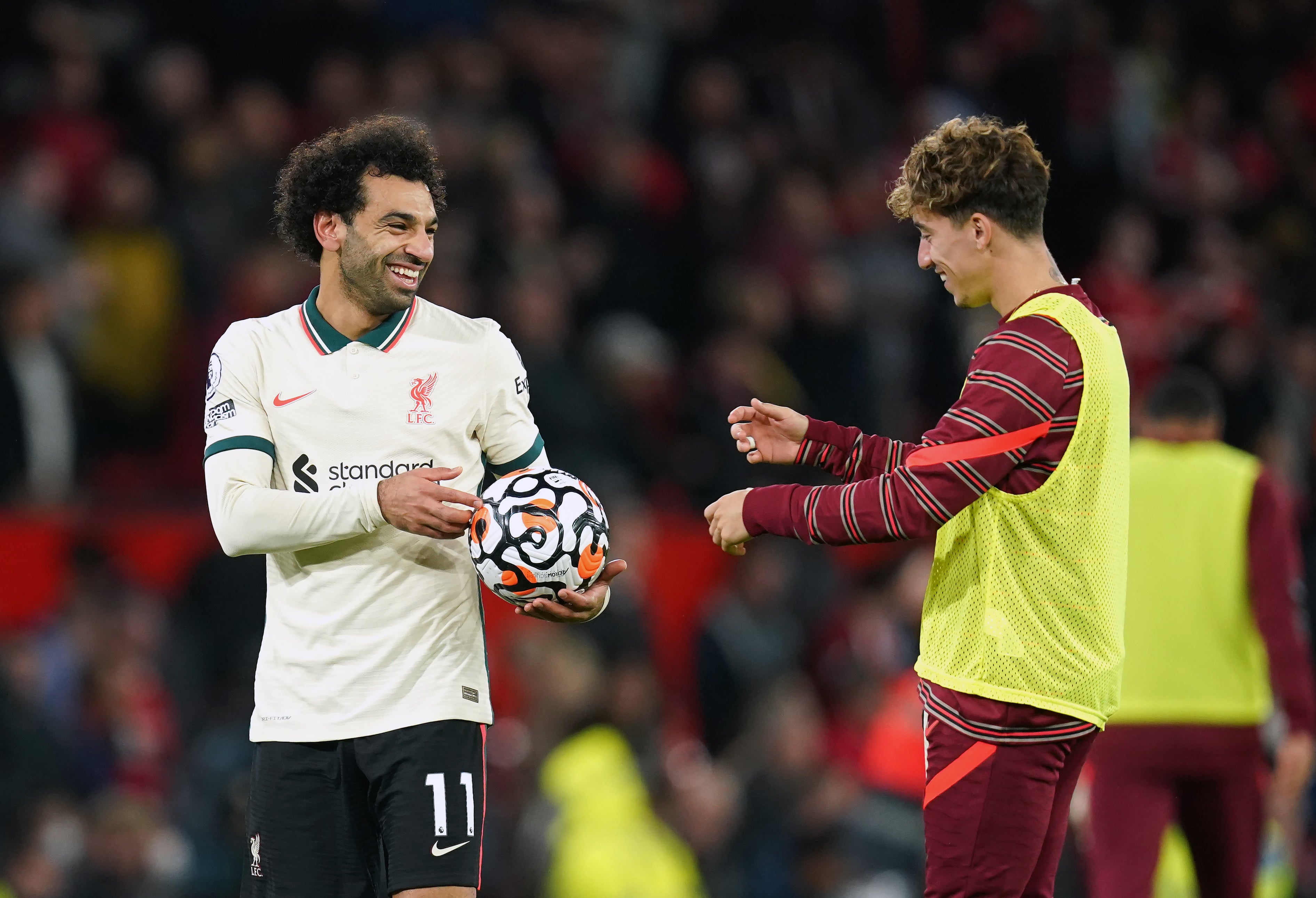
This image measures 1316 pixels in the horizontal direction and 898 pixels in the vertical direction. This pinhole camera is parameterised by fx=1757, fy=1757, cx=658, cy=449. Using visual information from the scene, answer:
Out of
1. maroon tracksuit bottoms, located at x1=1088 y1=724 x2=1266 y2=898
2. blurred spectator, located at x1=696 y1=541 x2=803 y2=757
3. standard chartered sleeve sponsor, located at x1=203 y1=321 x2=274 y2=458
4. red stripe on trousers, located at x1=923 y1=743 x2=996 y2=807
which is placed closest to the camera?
red stripe on trousers, located at x1=923 y1=743 x2=996 y2=807

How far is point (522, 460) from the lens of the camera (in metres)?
4.59

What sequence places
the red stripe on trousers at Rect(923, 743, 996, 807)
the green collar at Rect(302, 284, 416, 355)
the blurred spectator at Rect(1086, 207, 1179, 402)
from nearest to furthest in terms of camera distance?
the red stripe on trousers at Rect(923, 743, 996, 807) → the green collar at Rect(302, 284, 416, 355) → the blurred spectator at Rect(1086, 207, 1179, 402)

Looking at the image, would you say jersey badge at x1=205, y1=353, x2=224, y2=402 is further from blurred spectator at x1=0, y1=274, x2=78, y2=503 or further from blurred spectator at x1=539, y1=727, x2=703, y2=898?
blurred spectator at x1=0, y1=274, x2=78, y2=503

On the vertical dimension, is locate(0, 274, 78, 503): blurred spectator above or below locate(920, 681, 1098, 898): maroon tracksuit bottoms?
above

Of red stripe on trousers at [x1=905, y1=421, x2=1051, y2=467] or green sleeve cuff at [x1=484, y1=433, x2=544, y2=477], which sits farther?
green sleeve cuff at [x1=484, y1=433, x2=544, y2=477]

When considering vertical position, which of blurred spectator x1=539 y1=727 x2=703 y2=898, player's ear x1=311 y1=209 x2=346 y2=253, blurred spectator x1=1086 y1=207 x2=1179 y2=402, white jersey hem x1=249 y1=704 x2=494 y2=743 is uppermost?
blurred spectator x1=1086 y1=207 x2=1179 y2=402

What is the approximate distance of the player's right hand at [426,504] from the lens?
13.5 feet

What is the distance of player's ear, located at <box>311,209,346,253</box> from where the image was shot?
4574mm

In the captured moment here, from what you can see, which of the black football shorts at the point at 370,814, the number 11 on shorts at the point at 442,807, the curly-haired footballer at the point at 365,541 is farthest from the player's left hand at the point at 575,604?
the number 11 on shorts at the point at 442,807

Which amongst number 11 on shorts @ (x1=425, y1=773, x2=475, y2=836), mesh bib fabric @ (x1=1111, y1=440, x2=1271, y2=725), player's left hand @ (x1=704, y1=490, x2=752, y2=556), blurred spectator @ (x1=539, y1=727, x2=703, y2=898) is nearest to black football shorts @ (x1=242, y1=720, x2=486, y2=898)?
number 11 on shorts @ (x1=425, y1=773, x2=475, y2=836)

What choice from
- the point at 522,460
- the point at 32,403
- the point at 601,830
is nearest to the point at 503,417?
the point at 522,460

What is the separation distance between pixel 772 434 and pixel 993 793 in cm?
103

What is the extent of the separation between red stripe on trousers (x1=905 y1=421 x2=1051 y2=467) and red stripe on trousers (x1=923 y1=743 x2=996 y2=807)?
67 centimetres

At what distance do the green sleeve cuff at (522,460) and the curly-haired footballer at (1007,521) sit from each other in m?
0.64
